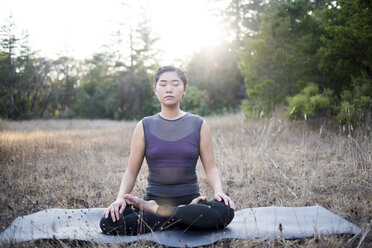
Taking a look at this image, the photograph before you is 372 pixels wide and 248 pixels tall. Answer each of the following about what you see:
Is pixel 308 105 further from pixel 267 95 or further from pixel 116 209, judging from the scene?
pixel 116 209

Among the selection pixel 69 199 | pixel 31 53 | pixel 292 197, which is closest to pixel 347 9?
pixel 292 197

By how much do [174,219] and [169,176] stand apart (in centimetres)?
37

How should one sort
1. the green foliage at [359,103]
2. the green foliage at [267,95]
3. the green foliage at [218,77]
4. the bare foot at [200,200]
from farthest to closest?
the green foliage at [218,77] → the green foliage at [267,95] → the green foliage at [359,103] → the bare foot at [200,200]

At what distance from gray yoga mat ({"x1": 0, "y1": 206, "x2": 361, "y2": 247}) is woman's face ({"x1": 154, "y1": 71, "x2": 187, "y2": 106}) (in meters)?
1.07

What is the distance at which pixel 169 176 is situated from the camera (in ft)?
8.04

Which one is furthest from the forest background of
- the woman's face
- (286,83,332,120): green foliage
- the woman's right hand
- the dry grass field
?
the woman's right hand

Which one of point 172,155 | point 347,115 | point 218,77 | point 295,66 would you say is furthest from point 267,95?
point 218,77

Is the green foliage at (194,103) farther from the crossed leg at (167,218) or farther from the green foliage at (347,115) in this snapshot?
the crossed leg at (167,218)

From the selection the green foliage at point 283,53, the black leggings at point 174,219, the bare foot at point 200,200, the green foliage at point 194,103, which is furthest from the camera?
the green foliage at point 194,103

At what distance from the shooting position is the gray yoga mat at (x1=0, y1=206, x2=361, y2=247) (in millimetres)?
2199

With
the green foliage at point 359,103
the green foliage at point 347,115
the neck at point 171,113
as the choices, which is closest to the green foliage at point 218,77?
the green foliage at point 359,103

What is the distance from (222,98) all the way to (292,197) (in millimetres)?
17557

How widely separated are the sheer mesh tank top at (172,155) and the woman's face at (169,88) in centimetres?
20

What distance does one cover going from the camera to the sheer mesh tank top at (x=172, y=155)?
2.45m
